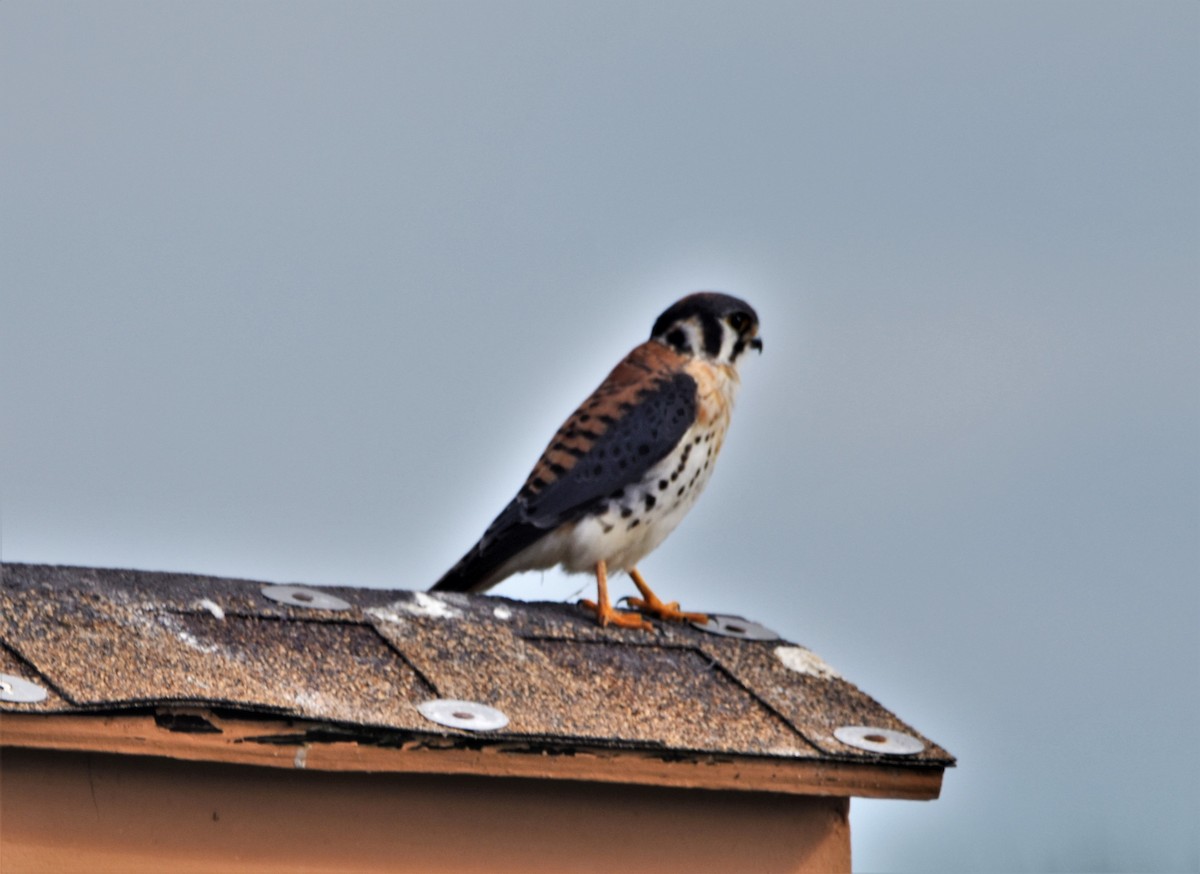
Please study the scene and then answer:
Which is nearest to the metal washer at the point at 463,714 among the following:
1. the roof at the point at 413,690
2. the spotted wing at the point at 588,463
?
the roof at the point at 413,690

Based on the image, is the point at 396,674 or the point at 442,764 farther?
the point at 396,674

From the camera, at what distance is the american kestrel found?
16.8ft

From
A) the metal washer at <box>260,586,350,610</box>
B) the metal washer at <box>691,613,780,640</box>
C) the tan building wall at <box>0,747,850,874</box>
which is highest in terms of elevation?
the metal washer at <box>260,586,350,610</box>

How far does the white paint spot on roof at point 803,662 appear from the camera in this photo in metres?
4.05

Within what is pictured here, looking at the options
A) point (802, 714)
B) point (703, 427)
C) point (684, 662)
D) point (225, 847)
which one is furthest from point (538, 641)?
point (703, 427)

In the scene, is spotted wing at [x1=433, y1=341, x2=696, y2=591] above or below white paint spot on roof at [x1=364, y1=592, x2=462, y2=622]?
above

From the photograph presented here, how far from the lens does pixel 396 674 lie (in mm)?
3586

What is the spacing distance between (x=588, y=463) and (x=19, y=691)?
2292 mm

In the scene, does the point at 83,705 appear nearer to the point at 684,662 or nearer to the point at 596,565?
the point at 684,662

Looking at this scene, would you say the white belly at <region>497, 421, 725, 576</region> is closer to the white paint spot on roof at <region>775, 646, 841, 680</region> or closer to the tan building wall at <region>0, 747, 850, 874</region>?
the white paint spot on roof at <region>775, 646, 841, 680</region>

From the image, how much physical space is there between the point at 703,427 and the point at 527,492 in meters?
0.51

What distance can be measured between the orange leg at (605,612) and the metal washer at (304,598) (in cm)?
69

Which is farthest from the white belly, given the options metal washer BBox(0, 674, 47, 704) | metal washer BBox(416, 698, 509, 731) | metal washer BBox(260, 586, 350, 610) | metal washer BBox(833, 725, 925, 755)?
metal washer BBox(0, 674, 47, 704)

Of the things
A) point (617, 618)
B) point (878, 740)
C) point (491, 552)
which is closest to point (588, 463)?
point (491, 552)
